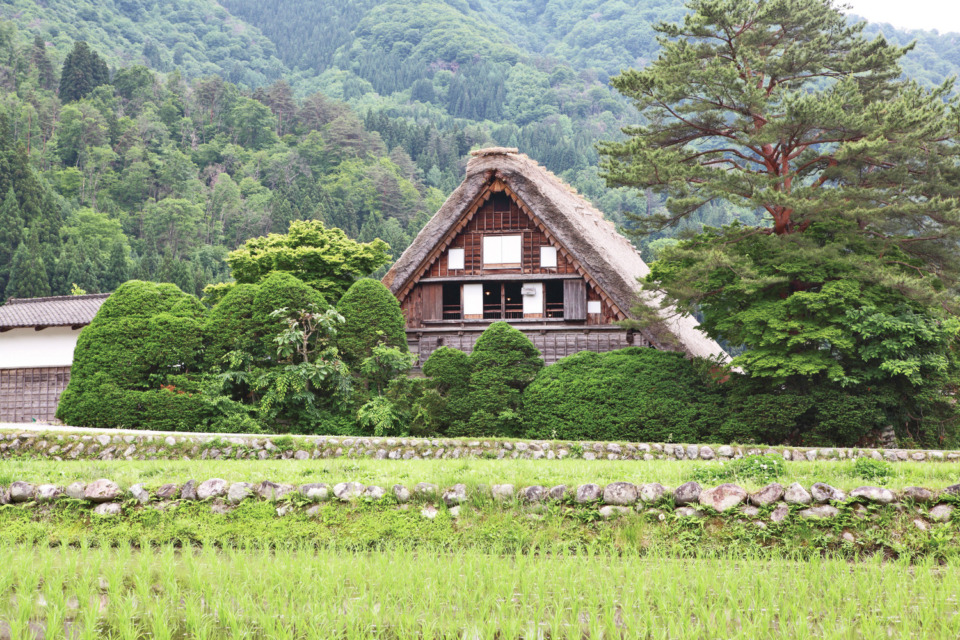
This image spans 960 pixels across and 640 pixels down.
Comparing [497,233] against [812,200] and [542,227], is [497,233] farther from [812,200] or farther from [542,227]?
[812,200]

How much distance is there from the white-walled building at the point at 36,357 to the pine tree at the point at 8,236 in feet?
73.5

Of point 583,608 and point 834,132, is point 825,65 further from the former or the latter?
point 583,608

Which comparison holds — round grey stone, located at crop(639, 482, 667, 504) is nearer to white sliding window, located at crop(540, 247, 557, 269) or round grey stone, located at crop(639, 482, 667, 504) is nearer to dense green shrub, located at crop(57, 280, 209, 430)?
dense green shrub, located at crop(57, 280, 209, 430)

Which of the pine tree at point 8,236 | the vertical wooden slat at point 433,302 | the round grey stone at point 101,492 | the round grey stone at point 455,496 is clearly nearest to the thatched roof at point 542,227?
the vertical wooden slat at point 433,302

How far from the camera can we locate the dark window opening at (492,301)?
24453mm

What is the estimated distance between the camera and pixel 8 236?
45.3 m

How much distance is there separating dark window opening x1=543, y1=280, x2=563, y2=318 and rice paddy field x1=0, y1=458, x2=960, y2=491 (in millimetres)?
12703

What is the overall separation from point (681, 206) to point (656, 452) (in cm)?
631

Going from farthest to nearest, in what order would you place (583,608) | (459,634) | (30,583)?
(30,583)
(583,608)
(459,634)

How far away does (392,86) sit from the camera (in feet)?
415

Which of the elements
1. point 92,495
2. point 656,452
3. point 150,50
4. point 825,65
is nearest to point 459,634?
point 92,495

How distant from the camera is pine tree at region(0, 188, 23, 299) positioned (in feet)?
146

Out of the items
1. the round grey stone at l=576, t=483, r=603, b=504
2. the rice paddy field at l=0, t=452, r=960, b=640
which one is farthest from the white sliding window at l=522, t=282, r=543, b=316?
the round grey stone at l=576, t=483, r=603, b=504

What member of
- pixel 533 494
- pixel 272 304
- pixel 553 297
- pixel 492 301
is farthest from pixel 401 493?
pixel 492 301
